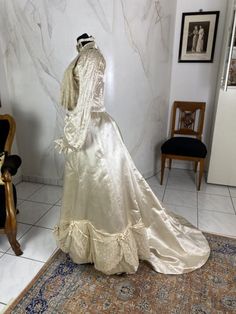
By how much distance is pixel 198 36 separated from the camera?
2814 millimetres

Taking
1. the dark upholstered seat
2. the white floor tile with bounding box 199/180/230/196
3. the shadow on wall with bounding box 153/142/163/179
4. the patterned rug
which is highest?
the dark upholstered seat

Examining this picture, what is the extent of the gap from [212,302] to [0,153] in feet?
5.75

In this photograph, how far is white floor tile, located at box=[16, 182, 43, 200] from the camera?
106 inches

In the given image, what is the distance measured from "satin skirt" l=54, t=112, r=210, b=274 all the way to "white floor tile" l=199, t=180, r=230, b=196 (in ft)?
4.09

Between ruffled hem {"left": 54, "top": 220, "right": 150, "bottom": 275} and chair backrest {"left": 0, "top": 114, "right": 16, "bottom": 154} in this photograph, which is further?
chair backrest {"left": 0, "top": 114, "right": 16, "bottom": 154}

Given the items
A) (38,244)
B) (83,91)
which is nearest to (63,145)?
(83,91)

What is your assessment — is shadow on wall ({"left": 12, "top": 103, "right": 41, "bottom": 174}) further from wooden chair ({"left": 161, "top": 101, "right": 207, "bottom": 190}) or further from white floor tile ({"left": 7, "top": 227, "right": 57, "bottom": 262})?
wooden chair ({"left": 161, "top": 101, "right": 207, "bottom": 190})

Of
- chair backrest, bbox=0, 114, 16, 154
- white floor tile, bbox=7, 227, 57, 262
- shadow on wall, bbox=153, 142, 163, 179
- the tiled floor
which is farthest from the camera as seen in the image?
shadow on wall, bbox=153, 142, 163, 179

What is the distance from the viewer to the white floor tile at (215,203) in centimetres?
241

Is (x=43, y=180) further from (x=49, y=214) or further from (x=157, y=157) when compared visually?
(x=157, y=157)

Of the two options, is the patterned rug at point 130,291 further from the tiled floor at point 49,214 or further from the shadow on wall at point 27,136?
the shadow on wall at point 27,136

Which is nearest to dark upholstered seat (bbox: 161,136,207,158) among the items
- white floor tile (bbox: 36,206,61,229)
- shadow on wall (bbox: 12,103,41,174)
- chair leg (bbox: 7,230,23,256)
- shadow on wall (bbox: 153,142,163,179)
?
shadow on wall (bbox: 153,142,163,179)

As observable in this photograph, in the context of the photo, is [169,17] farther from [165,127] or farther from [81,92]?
[81,92]

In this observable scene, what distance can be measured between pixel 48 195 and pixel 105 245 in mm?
1450
